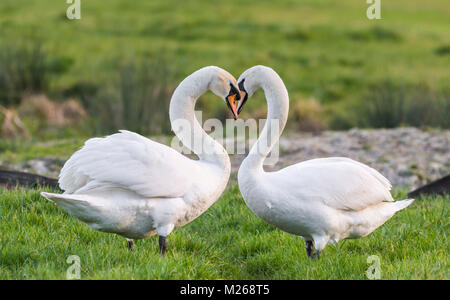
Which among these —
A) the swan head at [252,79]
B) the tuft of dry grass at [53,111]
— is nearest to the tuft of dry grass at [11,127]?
the tuft of dry grass at [53,111]

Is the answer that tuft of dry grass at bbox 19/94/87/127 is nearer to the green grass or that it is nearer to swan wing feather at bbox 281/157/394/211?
the green grass

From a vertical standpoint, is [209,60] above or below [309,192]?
above

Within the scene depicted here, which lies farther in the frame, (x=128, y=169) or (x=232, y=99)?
(x=232, y=99)

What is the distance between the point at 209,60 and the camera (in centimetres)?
1973

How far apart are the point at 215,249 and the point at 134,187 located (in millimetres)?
1226

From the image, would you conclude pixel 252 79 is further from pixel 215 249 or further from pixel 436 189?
pixel 436 189

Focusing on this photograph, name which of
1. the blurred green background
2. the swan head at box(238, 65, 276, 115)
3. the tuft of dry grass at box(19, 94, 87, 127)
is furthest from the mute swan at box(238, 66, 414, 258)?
the tuft of dry grass at box(19, 94, 87, 127)

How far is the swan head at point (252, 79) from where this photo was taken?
5527 millimetres

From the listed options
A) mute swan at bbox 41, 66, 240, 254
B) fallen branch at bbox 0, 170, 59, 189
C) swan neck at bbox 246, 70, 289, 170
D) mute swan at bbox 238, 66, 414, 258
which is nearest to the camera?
mute swan at bbox 41, 66, 240, 254

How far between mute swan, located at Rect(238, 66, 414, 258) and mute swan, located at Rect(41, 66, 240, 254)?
14.8 inches

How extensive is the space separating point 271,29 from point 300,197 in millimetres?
19066

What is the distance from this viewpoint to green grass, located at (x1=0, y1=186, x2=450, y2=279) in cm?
486

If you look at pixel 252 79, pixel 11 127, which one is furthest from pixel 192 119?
pixel 11 127
